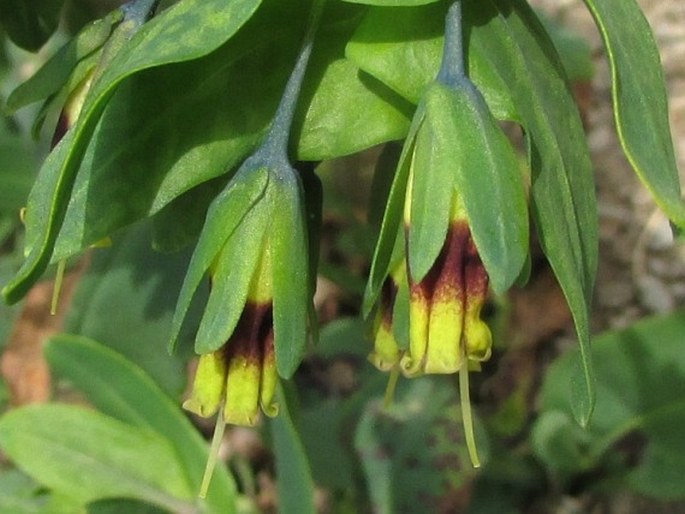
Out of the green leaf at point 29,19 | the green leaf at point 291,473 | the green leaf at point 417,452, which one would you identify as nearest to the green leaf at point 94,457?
the green leaf at point 291,473

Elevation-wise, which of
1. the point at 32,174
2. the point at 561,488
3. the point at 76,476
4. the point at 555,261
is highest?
the point at 555,261

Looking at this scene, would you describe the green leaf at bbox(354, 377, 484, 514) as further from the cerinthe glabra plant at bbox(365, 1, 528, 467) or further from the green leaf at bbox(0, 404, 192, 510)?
the cerinthe glabra plant at bbox(365, 1, 528, 467)

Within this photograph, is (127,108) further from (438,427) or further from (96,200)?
(438,427)

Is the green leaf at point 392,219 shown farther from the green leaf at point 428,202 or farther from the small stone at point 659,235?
the small stone at point 659,235

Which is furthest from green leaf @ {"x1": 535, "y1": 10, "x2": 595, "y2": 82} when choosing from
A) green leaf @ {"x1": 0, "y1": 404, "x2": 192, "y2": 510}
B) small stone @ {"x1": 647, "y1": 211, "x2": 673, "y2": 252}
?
green leaf @ {"x1": 0, "y1": 404, "x2": 192, "y2": 510}

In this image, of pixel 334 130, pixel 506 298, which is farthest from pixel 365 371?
pixel 334 130
